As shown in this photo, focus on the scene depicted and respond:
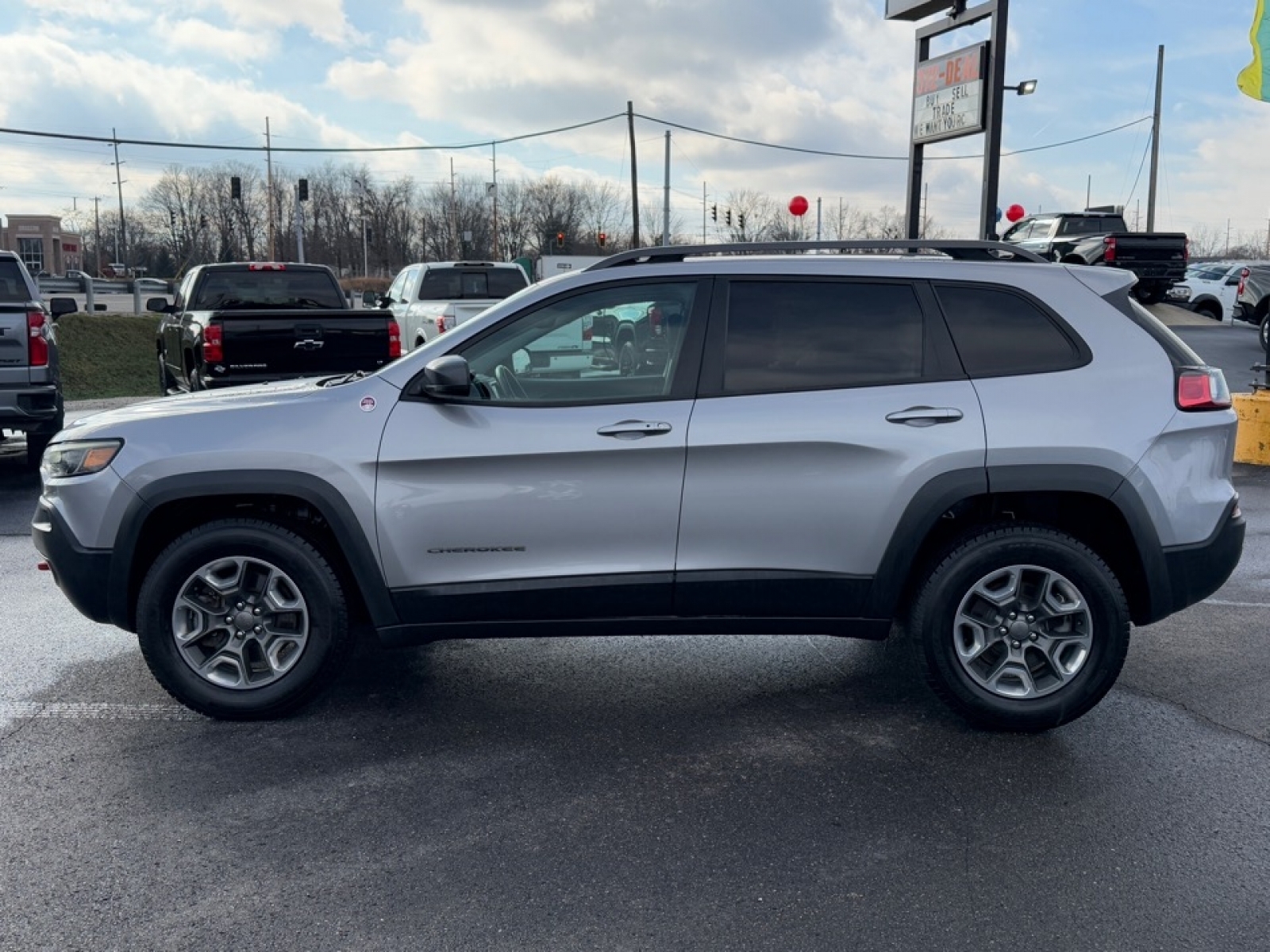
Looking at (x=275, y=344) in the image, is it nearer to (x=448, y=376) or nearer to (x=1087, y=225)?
(x=448, y=376)

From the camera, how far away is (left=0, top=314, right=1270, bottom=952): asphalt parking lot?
10.5ft

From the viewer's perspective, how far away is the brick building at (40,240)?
152 metres

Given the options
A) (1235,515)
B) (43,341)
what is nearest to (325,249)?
(43,341)

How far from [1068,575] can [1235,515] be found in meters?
0.81

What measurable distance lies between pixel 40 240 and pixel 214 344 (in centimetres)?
16756

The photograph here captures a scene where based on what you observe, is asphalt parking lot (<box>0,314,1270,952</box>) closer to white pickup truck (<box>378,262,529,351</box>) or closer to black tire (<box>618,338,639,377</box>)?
black tire (<box>618,338,639,377</box>)

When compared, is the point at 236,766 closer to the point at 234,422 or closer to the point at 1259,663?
the point at 234,422

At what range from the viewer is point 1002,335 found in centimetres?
461

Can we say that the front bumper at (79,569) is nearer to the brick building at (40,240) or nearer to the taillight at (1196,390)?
the taillight at (1196,390)

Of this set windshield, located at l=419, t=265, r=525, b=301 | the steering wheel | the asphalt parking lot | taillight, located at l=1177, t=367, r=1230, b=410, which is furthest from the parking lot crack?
windshield, located at l=419, t=265, r=525, b=301

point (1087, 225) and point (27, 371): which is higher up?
point (1087, 225)

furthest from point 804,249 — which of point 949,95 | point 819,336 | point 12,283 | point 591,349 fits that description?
point 949,95

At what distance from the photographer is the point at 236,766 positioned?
13.9 feet

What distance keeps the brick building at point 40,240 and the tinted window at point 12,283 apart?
150 metres
